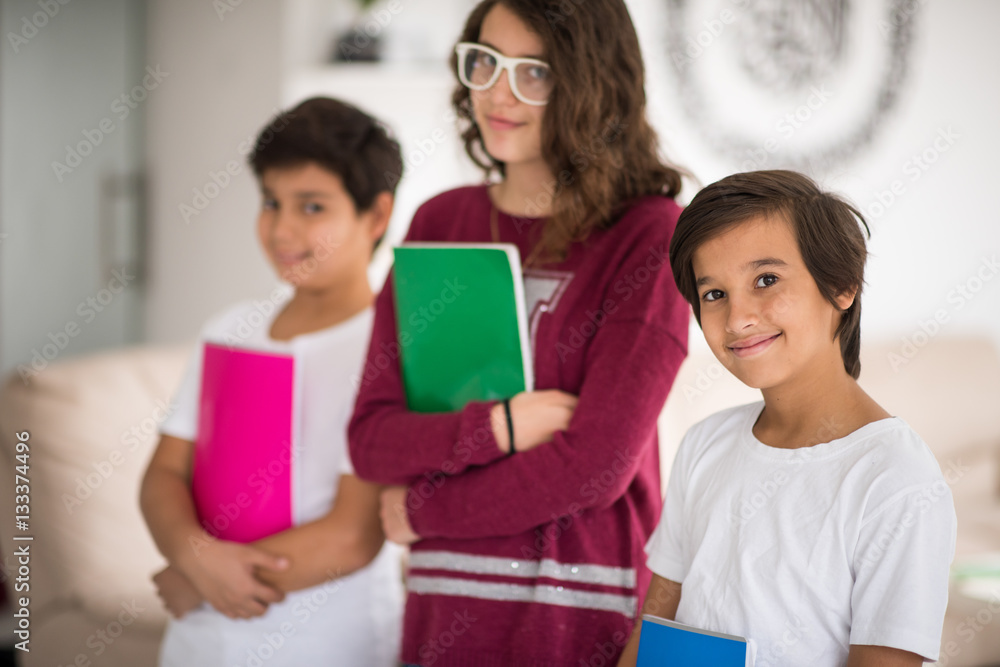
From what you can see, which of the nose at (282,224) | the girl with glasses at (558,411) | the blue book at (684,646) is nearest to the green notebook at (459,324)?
the girl with glasses at (558,411)

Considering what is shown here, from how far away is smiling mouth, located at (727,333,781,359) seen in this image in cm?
89

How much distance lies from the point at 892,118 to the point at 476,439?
2440 mm

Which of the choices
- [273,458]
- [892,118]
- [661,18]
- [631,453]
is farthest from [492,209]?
[892,118]

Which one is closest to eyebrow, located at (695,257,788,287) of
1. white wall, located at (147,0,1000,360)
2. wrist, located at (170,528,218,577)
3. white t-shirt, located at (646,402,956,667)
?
white t-shirt, located at (646,402,956,667)

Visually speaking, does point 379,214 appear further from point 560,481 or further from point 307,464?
point 560,481

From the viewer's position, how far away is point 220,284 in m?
3.04

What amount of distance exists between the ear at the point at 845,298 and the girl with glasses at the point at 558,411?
0.92ft

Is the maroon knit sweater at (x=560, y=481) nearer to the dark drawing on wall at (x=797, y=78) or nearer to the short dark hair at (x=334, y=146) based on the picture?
the short dark hair at (x=334, y=146)

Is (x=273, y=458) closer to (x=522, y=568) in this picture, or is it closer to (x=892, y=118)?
(x=522, y=568)

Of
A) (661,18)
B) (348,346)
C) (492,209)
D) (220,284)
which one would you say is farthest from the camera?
(220,284)

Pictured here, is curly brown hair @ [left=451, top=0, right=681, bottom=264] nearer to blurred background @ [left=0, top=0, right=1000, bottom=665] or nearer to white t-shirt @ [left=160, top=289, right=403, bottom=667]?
white t-shirt @ [left=160, top=289, right=403, bottom=667]

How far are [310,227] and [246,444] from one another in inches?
14.5

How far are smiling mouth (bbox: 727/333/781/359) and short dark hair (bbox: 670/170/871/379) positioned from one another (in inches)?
2.9

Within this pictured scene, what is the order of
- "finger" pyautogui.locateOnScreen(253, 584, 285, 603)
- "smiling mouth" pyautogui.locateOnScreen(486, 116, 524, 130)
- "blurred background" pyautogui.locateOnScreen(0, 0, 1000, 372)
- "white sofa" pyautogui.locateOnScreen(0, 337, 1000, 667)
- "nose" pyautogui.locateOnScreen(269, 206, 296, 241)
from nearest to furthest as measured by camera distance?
"smiling mouth" pyautogui.locateOnScreen(486, 116, 524, 130) → "finger" pyautogui.locateOnScreen(253, 584, 285, 603) → "nose" pyautogui.locateOnScreen(269, 206, 296, 241) → "white sofa" pyautogui.locateOnScreen(0, 337, 1000, 667) → "blurred background" pyautogui.locateOnScreen(0, 0, 1000, 372)
